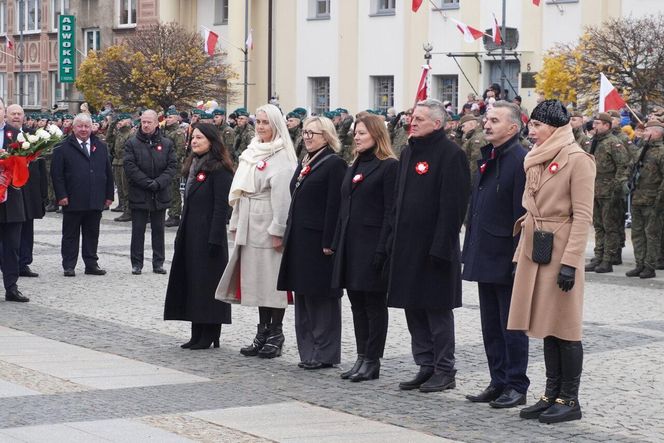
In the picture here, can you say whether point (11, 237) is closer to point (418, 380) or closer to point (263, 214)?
point (263, 214)

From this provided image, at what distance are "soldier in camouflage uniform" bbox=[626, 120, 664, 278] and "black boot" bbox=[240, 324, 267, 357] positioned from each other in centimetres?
763

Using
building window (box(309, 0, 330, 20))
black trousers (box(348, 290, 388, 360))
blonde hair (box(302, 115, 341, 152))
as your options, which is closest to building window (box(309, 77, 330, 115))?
building window (box(309, 0, 330, 20))

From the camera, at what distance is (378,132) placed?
Result: 32.6ft

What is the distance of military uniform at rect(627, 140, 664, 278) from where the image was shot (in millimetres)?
17516

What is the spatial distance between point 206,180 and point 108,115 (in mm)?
23183

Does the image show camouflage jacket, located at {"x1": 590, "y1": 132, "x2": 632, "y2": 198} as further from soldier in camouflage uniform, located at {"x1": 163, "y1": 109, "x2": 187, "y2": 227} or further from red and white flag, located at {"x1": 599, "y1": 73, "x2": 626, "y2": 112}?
soldier in camouflage uniform, located at {"x1": 163, "y1": 109, "x2": 187, "y2": 227}

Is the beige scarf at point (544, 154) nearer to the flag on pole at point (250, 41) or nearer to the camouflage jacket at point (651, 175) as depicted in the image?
the camouflage jacket at point (651, 175)

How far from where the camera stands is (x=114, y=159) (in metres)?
27.8

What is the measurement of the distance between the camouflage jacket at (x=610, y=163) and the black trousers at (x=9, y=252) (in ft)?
24.9

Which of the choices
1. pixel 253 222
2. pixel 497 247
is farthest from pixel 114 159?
pixel 497 247

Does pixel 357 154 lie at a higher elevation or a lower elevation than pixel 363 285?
higher

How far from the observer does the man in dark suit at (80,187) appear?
17078mm

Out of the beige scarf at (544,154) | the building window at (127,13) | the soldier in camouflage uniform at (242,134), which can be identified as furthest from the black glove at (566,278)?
the building window at (127,13)

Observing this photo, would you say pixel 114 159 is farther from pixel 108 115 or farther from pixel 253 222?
pixel 253 222
